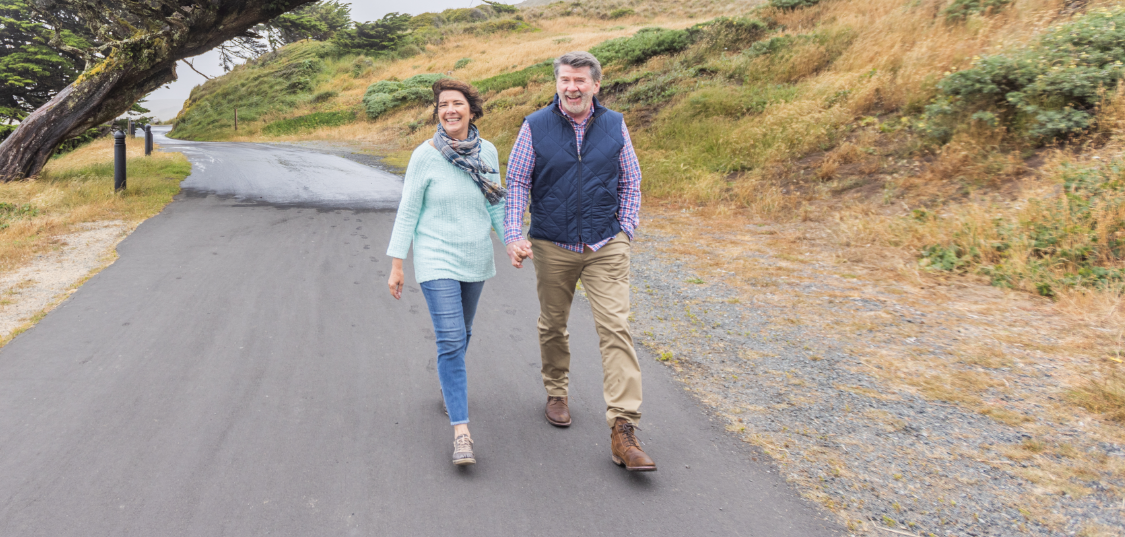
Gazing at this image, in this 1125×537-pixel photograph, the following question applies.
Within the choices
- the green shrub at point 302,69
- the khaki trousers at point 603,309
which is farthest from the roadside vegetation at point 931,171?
the green shrub at point 302,69

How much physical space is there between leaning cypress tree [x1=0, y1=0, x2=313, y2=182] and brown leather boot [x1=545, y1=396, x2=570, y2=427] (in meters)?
11.9

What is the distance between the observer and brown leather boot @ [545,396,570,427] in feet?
12.1

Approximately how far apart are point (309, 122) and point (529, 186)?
36.4 metres

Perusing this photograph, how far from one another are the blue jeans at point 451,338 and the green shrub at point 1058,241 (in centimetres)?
503

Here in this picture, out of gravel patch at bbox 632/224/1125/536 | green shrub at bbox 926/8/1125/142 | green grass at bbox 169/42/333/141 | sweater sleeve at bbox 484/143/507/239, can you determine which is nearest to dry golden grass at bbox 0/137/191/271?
sweater sleeve at bbox 484/143/507/239

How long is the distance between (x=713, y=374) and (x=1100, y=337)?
2.73 meters

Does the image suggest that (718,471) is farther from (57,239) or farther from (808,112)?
(808,112)

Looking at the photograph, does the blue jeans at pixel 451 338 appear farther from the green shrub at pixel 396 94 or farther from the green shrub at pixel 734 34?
the green shrub at pixel 396 94

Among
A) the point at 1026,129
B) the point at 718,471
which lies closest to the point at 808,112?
the point at 1026,129

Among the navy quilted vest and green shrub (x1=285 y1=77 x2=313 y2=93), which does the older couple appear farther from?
green shrub (x1=285 y1=77 x2=313 y2=93)

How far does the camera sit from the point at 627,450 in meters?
3.15

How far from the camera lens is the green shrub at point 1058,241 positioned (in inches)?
219

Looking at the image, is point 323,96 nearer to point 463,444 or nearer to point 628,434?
point 463,444

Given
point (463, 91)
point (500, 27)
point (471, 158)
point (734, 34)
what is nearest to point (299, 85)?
point (500, 27)
